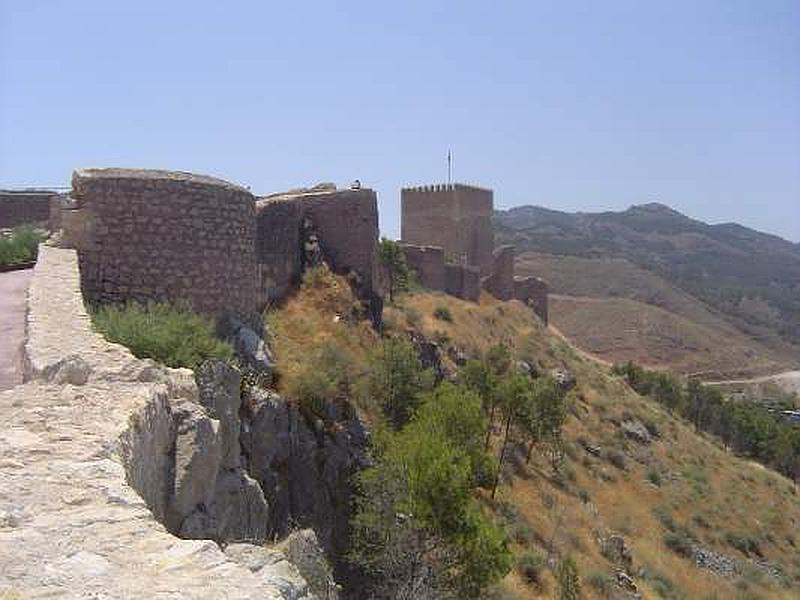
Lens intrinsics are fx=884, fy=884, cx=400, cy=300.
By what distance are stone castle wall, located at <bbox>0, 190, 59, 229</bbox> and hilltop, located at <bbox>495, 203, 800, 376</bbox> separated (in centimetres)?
5581

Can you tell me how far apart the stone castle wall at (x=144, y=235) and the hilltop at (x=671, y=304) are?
62.2 m

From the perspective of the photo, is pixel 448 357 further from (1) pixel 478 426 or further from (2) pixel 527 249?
(2) pixel 527 249

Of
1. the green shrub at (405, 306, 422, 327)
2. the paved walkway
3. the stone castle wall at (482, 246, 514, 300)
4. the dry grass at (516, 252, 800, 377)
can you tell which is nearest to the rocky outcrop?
the paved walkway

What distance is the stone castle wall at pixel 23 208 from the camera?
794 inches

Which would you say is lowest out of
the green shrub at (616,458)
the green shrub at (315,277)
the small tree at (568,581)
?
the green shrub at (616,458)

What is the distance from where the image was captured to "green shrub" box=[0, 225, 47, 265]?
13.6 metres

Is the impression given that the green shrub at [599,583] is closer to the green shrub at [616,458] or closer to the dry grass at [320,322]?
the dry grass at [320,322]

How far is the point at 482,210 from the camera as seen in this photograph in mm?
37406

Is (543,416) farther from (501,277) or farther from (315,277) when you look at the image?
(501,277)

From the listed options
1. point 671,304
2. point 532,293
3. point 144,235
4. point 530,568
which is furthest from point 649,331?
point 144,235

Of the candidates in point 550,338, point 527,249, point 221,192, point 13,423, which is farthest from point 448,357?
point 527,249

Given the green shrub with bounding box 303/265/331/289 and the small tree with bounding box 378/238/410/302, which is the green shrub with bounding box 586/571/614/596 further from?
the small tree with bounding box 378/238/410/302

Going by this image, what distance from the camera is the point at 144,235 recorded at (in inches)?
420

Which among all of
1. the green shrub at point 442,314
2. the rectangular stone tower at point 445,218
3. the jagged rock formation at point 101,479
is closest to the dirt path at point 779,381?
the rectangular stone tower at point 445,218
